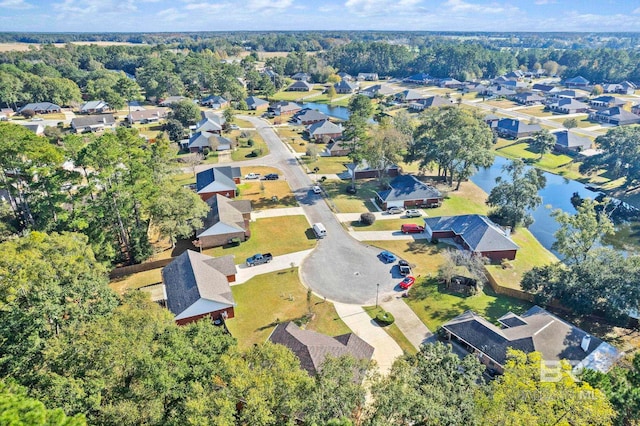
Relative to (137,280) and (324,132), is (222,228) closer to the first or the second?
(137,280)

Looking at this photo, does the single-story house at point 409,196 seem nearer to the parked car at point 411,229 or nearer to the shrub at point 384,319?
the parked car at point 411,229

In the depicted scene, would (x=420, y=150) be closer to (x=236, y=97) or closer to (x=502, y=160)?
(x=502, y=160)

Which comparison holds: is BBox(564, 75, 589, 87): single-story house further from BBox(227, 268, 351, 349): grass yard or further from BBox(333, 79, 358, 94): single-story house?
BBox(227, 268, 351, 349): grass yard

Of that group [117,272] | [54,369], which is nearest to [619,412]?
[54,369]

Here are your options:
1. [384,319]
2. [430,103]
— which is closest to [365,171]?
[384,319]

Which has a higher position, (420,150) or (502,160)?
(420,150)

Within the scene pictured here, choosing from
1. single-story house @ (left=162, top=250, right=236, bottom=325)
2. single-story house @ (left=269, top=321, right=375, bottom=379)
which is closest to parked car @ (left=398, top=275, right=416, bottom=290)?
single-story house @ (left=269, top=321, right=375, bottom=379)
